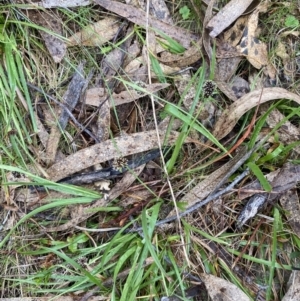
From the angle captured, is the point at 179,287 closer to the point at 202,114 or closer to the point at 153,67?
the point at 202,114

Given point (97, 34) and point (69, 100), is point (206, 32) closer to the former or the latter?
point (97, 34)

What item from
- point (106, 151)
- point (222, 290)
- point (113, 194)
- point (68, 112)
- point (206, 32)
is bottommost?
point (222, 290)

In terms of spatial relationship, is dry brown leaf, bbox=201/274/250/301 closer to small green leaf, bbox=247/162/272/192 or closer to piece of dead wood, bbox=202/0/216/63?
small green leaf, bbox=247/162/272/192

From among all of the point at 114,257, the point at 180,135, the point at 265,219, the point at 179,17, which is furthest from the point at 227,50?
the point at 114,257

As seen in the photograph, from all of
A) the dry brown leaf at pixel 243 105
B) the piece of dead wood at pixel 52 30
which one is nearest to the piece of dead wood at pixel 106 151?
the dry brown leaf at pixel 243 105

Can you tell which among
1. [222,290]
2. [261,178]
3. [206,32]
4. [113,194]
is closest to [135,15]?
[206,32]

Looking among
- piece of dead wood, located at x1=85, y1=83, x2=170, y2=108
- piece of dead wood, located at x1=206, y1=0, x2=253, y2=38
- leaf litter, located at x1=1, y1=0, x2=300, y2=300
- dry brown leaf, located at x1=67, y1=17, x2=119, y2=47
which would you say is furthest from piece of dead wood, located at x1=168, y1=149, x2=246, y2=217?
dry brown leaf, located at x1=67, y1=17, x2=119, y2=47

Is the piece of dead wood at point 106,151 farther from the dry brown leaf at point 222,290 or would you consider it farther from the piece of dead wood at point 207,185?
the dry brown leaf at point 222,290
